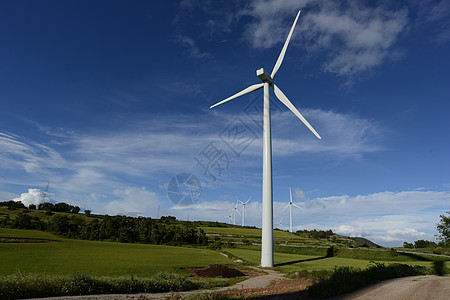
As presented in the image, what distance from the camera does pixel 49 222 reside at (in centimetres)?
10206

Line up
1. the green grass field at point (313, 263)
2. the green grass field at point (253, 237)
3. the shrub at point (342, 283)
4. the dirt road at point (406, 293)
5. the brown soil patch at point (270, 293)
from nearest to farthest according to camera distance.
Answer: the dirt road at point (406, 293), the shrub at point (342, 283), the brown soil patch at point (270, 293), the green grass field at point (313, 263), the green grass field at point (253, 237)

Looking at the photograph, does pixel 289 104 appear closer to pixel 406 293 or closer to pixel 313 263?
pixel 313 263

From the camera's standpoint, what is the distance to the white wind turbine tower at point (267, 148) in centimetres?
4078


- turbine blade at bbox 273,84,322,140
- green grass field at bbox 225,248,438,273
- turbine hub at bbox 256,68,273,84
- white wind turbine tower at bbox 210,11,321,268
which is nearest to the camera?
white wind turbine tower at bbox 210,11,321,268

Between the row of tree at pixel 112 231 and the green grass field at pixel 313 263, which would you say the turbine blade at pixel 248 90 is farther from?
the row of tree at pixel 112 231

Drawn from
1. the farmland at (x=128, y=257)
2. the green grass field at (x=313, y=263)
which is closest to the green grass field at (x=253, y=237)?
the farmland at (x=128, y=257)

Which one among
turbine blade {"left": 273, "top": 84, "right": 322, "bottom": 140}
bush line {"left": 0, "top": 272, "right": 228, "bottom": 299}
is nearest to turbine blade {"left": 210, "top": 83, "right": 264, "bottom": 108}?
turbine blade {"left": 273, "top": 84, "right": 322, "bottom": 140}

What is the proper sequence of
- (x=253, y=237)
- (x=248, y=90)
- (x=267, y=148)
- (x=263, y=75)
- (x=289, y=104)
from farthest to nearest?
(x=253, y=237)
(x=248, y=90)
(x=263, y=75)
(x=289, y=104)
(x=267, y=148)

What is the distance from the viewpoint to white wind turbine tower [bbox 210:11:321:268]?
4078 centimetres

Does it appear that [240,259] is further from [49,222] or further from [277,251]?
[49,222]

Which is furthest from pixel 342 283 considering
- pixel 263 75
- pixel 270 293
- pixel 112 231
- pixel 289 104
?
pixel 112 231

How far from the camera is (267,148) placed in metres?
44.3

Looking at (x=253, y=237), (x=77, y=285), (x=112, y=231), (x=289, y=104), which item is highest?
(x=289, y=104)

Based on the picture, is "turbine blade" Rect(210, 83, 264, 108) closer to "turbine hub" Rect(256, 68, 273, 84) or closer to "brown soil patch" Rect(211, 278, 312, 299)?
"turbine hub" Rect(256, 68, 273, 84)
